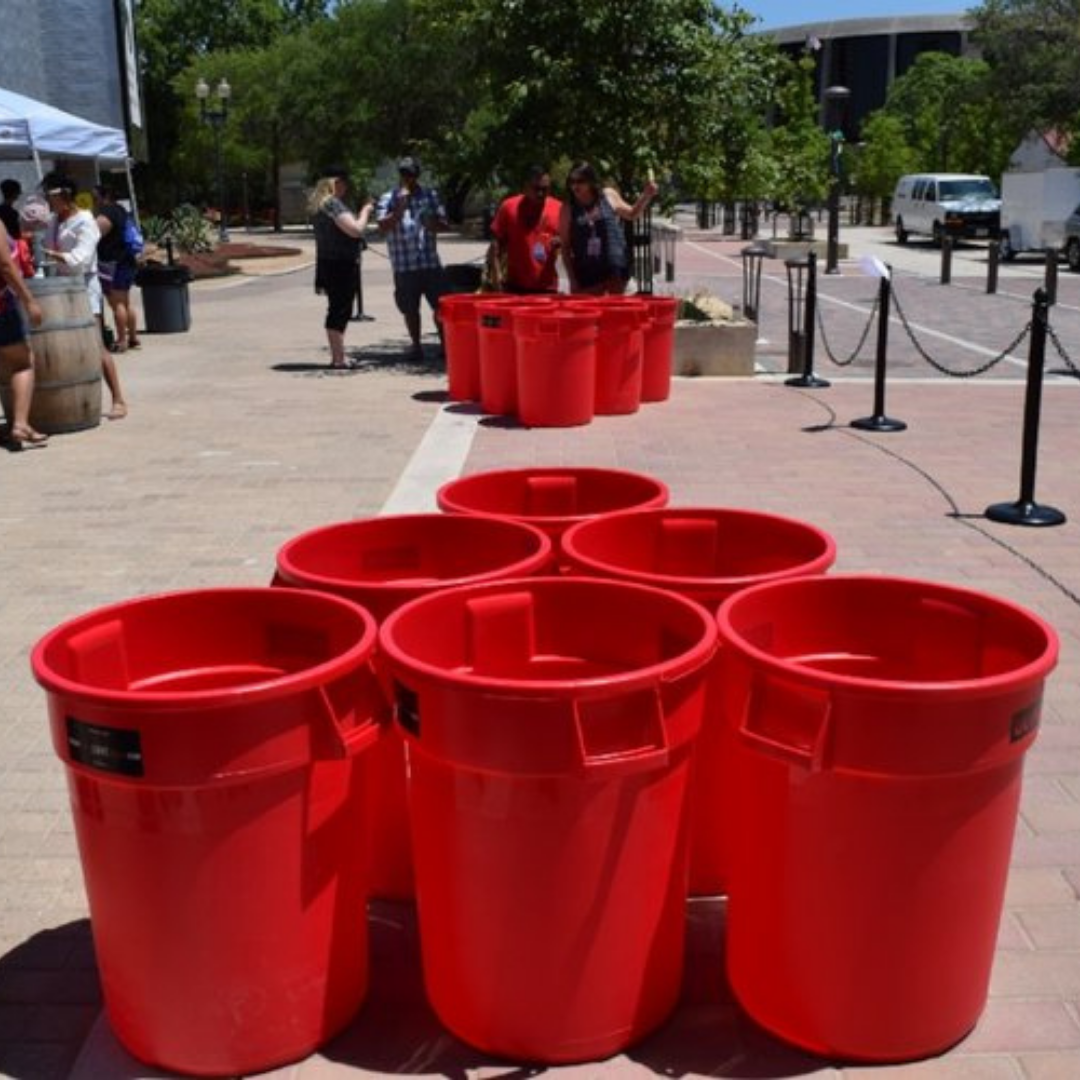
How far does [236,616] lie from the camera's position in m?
3.12

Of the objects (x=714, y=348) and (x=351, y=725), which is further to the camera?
(x=714, y=348)

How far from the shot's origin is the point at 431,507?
25.1 ft

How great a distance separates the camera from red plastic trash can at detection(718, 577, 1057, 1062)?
2.53 meters

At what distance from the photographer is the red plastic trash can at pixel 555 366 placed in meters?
9.83

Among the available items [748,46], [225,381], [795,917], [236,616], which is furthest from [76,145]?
[795,917]

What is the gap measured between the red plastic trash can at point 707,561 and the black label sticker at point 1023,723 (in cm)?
72

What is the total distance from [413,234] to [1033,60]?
140 feet

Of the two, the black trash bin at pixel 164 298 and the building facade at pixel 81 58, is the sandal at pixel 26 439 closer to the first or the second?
the black trash bin at pixel 164 298

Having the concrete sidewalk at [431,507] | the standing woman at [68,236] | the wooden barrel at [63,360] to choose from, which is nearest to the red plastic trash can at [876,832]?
the concrete sidewalk at [431,507]

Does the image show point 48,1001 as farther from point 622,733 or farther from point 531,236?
point 531,236

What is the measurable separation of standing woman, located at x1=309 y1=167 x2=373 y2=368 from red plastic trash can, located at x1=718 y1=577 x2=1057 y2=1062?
1024cm

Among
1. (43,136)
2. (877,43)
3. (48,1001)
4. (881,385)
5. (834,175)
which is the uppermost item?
(877,43)

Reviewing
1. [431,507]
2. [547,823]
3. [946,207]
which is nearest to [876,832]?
[547,823]

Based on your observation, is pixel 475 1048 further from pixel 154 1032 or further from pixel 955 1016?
pixel 955 1016
